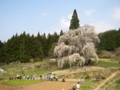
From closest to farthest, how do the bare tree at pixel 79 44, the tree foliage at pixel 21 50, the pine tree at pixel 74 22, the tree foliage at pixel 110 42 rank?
the bare tree at pixel 79 44
the tree foliage at pixel 21 50
the pine tree at pixel 74 22
the tree foliage at pixel 110 42

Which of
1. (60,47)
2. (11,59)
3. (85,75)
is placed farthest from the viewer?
(11,59)

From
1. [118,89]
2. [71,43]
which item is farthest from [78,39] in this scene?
[118,89]

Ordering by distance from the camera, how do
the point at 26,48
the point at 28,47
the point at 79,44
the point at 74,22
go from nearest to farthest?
the point at 79,44 → the point at 74,22 → the point at 26,48 → the point at 28,47

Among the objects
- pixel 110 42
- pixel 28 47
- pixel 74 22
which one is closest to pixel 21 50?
pixel 28 47

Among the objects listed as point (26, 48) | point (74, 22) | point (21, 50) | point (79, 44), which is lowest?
point (79, 44)

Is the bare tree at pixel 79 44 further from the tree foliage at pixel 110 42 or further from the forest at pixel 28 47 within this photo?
the tree foliage at pixel 110 42

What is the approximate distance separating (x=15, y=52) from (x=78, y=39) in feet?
82.4

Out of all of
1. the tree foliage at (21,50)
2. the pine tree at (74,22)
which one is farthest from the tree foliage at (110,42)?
the tree foliage at (21,50)

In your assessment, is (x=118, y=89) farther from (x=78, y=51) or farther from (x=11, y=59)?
(x=11, y=59)

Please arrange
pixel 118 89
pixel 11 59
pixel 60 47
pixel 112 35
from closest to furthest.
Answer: pixel 118 89
pixel 60 47
pixel 11 59
pixel 112 35

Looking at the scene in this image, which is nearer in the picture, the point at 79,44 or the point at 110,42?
the point at 79,44

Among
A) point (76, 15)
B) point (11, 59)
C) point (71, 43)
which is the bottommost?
point (11, 59)

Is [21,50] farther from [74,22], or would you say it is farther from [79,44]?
[79,44]

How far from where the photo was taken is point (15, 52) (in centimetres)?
4631
